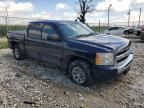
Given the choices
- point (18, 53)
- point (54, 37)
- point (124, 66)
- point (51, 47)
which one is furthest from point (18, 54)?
point (124, 66)

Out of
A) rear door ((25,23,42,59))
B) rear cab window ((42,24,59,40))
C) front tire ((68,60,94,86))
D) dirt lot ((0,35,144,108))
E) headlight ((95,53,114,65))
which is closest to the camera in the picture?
dirt lot ((0,35,144,108))

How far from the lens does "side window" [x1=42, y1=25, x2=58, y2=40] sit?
6.16m

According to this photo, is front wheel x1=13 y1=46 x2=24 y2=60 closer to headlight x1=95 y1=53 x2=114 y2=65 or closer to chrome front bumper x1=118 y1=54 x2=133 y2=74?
headlight x1=95 y1=53 x2=114 y2=65

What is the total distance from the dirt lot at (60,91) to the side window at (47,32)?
1166 millimetres

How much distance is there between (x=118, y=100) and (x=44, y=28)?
3.26 m

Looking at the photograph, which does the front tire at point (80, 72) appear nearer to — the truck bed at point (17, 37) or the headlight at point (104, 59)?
the headlight at point (104, 59)

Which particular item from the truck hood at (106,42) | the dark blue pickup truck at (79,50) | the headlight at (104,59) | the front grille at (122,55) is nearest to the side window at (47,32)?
the dark blue pickup truck at (79,50)

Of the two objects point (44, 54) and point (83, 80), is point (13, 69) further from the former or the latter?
point (83, 80)

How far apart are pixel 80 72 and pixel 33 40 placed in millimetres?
2330

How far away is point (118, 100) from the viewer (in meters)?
4.71

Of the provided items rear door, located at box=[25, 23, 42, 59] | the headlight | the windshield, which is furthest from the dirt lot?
the windshield

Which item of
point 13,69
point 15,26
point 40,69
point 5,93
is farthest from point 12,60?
point 15,26

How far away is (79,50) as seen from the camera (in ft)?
17.5

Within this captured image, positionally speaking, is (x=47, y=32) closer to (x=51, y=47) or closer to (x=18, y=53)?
(x=51, y=47)
